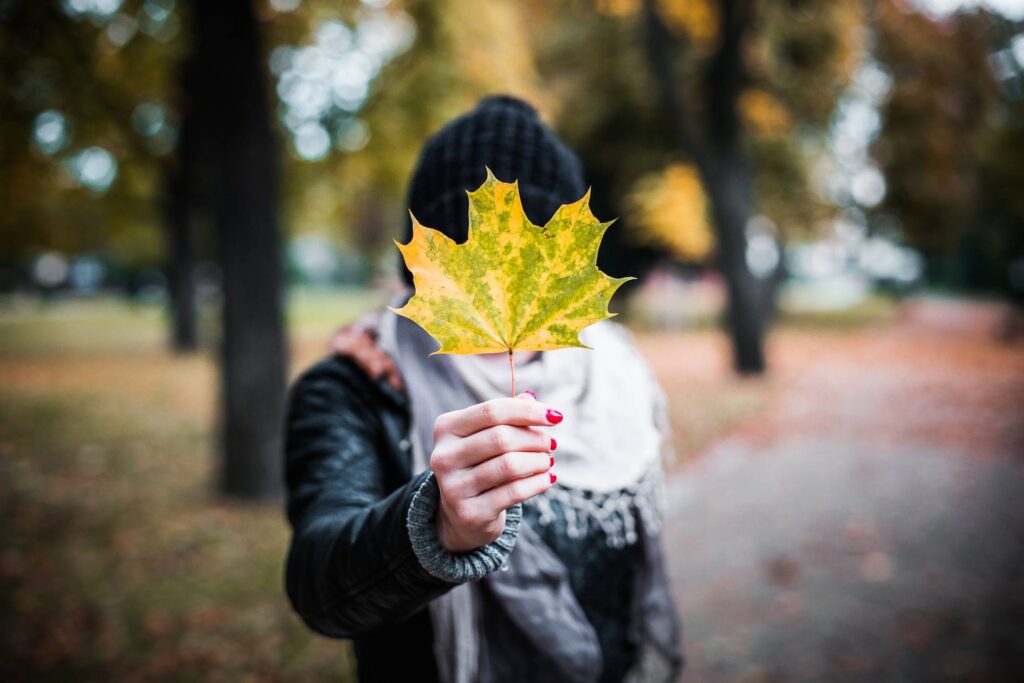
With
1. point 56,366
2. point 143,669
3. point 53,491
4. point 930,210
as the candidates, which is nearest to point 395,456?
point 143,669

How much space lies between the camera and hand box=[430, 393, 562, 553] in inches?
31.7

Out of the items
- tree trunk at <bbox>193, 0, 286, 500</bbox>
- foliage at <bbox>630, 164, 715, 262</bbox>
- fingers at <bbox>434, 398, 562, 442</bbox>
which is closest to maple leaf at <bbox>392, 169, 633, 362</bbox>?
fingers at <bbox>434, 398, 562, 442</bbox>

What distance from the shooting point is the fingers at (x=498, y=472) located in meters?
0.81

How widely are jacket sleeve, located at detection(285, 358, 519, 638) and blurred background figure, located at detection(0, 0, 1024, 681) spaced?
1.84 ft

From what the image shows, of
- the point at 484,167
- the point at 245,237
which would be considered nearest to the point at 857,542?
the point at 484,167

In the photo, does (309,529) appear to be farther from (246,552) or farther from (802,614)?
(246,552)

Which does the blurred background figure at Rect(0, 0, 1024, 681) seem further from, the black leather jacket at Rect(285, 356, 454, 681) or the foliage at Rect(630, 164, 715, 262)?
the black leather jacket at Rect(285, 356, 454, 681)

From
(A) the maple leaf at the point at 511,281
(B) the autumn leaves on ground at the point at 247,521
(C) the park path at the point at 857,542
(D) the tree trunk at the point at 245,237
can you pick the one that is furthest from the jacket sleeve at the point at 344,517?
(D) the tree trunk at the point at 245,237

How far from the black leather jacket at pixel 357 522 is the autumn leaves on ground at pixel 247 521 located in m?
2.50

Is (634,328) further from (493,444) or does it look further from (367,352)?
(493,444)

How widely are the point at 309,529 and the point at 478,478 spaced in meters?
0.47

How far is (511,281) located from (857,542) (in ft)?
17.0

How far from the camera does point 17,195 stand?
33.7 feet

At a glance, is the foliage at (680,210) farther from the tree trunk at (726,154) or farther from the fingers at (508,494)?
the fingers at (508,494)
